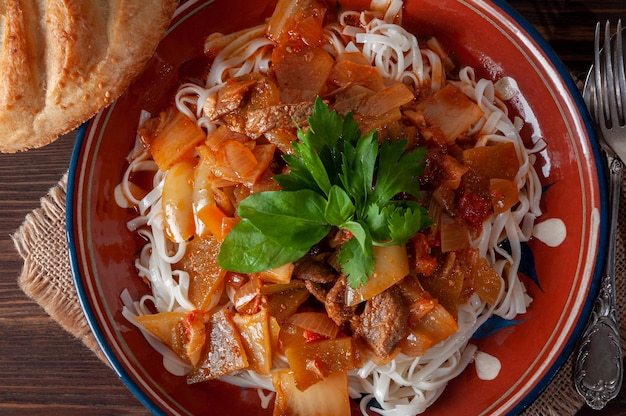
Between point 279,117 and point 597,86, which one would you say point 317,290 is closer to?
point 279,117

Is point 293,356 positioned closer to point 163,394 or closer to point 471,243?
point 163,394

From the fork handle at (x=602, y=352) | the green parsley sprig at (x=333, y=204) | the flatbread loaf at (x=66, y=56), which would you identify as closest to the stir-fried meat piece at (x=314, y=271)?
the green parsley sprig at (x=333, y=204)

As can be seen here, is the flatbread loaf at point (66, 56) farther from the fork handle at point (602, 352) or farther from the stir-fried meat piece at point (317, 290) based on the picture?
the fork handle at point (602, 352)

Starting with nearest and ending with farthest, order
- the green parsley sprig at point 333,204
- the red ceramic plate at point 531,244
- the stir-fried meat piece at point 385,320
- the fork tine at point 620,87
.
A: the green parsley sprig at point 333,204 → the stir-fried meat piece at point 385,320 → the red ceramic plate at point 531,244 → the fork tine at point 620,87

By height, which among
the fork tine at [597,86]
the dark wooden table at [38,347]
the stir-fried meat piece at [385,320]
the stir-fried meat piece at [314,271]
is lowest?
the dark wooden table at [38,347]

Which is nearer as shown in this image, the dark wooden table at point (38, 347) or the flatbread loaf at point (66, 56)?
the flatbread loaf at point (66, 56)

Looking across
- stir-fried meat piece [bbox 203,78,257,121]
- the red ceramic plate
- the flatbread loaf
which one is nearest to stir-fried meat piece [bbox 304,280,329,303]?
the red ceramic plate

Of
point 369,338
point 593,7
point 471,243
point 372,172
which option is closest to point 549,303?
point 471,243

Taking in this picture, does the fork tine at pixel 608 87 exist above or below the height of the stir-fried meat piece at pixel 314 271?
above
